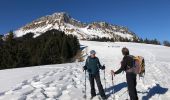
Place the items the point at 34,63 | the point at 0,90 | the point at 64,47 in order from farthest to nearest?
the point at 64,47, the point at 34,63, the point at 0,90

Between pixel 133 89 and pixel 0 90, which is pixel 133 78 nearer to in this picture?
pixel 133 89

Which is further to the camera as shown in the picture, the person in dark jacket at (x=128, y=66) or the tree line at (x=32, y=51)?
the tree line at (x=32, y=51)

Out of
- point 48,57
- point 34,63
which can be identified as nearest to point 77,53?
point 48,57

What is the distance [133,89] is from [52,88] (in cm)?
458

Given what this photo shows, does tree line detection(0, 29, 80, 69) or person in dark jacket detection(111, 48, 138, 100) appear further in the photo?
tree line detection(0, 29, 80, 69)

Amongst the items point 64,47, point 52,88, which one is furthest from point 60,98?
point 64,47

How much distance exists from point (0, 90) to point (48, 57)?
56312mm

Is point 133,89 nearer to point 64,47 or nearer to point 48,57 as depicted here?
point 48,57

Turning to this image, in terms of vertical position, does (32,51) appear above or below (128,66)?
above

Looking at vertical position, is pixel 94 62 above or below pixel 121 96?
above

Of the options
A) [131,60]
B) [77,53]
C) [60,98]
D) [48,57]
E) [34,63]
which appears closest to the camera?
[131,60]

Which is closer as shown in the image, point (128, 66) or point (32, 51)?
point (128, 66)

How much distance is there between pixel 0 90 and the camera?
14531 mm

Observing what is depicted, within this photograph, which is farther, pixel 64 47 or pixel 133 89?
pixel 64 47
